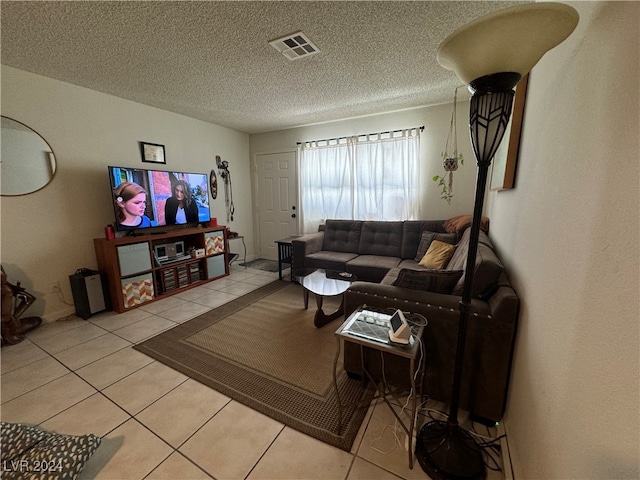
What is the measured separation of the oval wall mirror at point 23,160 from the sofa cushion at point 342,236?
3.09 m

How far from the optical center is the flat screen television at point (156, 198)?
108 inches

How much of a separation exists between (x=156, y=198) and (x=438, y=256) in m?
3.26

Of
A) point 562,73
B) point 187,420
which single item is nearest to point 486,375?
point 562,73

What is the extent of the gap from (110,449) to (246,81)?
2.94 meters

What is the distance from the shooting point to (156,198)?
10.0 ft

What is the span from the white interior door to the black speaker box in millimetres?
2669

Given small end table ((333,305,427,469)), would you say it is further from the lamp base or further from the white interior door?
the white interior door

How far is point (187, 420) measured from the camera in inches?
56.2

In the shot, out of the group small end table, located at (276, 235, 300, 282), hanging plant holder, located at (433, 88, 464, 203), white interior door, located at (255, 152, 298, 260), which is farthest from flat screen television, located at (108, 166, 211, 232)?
hanging plant holder, located at (433, 88, 464, 203)

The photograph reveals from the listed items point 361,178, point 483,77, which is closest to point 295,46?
point 483,77

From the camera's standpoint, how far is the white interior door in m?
4.54

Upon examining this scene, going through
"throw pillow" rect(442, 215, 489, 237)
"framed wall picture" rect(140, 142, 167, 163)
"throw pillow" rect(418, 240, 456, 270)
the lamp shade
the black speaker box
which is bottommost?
the black speaker box

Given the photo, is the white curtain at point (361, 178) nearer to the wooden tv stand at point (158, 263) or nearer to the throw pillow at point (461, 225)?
the throw pillow at point (461, 225)

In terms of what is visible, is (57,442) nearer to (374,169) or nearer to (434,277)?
(434,277)
